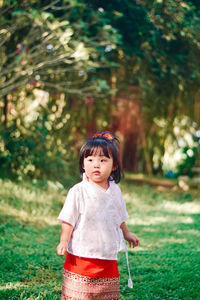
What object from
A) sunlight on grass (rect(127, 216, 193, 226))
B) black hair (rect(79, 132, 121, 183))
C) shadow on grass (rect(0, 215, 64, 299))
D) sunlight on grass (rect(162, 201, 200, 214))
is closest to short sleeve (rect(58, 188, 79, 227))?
black hair (rect(79, 132, 121, 183))

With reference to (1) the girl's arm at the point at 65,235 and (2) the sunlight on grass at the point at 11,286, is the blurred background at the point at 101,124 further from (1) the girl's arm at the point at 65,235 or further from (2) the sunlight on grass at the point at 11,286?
(1) the girl's arm at the point at 65,235

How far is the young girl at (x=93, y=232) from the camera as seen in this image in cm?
241

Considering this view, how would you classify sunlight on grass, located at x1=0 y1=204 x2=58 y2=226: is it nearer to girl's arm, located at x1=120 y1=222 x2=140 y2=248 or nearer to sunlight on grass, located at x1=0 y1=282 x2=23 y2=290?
sunlight on grass, located at x1=0 y1=282 x2=23 y2=290

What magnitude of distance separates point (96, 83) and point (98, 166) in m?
4.51

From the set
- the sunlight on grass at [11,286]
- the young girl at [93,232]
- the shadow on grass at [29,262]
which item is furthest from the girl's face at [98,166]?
the sunlight on grass at [11,286]

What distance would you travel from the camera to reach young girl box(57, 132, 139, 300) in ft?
7.90

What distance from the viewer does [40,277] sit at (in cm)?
347

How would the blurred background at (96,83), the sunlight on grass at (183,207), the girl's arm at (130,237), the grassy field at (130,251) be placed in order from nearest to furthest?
the girl's arm at (130,237)
the grassy field at (130,251)
the blurred background at (96,83)
the sunlight on grass at (183,207)

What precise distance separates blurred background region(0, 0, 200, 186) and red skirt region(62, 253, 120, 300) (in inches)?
134

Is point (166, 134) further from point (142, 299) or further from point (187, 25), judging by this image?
point (142, 299)

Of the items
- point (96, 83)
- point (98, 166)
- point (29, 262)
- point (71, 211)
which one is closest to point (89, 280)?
point (71, 211)

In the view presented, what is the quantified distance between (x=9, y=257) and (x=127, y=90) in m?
5.99

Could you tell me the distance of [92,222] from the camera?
2453 millimetres

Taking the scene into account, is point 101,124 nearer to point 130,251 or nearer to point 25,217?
point 25,217
